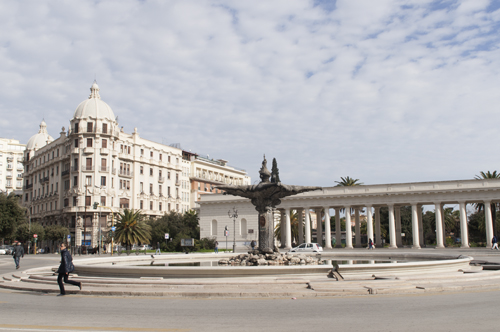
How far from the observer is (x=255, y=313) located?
1070 cm

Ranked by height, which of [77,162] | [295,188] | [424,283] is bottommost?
[424,283]

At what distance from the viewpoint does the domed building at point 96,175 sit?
260 ft

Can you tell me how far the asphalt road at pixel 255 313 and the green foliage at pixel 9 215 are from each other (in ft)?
157

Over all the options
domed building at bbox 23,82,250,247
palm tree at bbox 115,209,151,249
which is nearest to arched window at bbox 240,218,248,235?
palm tree at bbox 115,209,151,249

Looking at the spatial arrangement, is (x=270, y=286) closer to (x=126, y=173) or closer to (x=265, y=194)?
(x=265, y=194)

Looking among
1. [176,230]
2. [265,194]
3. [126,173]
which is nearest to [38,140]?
[126,173]

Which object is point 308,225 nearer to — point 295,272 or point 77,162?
point 77,162

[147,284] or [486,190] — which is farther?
[486,190]

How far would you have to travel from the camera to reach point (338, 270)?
1573cm

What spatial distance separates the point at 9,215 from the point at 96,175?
80.1 feet

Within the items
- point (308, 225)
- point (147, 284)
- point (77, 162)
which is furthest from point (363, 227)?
point (147, 284)

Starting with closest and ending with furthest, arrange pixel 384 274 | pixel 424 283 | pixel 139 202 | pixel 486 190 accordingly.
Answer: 1. pixel 424 283
2. pixel 384 274
3. pixel 486 190
4. pixel 139 202

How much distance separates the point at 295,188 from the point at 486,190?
45.9 meters

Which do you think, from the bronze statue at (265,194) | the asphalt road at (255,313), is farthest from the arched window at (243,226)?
the asphalt road at (255,313)
